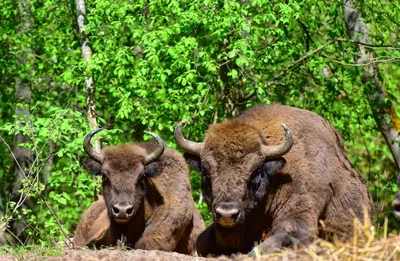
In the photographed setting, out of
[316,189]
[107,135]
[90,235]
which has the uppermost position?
[316,189]

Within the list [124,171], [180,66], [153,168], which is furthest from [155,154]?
[180,66]

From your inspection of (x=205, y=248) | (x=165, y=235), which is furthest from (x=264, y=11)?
(x=205, y=248)

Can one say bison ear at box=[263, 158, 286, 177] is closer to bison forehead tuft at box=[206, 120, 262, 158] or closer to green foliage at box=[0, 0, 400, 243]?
bison forehead tuft at box=[206, 120, 262, 158]

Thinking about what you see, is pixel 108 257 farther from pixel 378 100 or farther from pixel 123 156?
pixel 378 100

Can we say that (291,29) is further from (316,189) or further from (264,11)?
(316,189)

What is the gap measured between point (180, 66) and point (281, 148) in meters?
4.30

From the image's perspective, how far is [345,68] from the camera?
1553 centimetres

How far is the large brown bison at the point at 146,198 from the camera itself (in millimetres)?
12023

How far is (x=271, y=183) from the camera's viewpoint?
10.3 m

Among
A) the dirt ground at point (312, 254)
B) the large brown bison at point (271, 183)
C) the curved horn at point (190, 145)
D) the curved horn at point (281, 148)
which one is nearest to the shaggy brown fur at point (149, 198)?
the curved horn at point (190, 145)

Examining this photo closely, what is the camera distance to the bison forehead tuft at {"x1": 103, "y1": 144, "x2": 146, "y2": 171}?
12242 millimetres

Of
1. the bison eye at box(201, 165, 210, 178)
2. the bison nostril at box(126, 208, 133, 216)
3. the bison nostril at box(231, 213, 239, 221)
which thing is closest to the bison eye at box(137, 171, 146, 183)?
the bison nostril at box(126, 208, 133, 216)

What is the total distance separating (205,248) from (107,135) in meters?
4.16

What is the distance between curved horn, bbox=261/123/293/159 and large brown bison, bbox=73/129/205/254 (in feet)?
7.97
